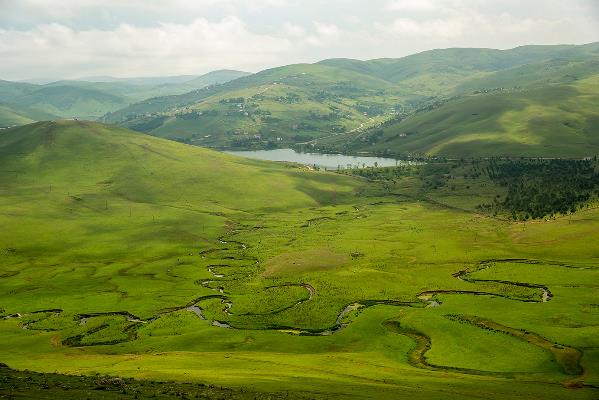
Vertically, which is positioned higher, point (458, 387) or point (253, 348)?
point (458, 387)

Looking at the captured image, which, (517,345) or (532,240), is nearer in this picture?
(517,345)

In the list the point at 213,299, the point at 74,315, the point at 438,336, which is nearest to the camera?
the point at 438,336

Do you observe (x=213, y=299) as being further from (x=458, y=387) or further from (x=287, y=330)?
(x=458, y=387)

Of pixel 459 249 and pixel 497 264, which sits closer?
pixel 497 264

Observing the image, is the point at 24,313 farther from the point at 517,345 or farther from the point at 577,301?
the point at 577,301

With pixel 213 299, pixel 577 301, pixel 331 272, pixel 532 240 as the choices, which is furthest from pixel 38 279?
pixel 532 240

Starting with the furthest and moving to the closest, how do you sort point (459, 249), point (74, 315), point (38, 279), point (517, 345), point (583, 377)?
point (459, 249)
point (38, 279)
point (74, 315)
point (517, 345)
point (583, 377)

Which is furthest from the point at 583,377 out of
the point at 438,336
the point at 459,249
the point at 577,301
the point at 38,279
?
the point at 38,279

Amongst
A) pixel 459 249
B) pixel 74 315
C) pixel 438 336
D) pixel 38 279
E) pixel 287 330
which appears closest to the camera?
pixel 438 336

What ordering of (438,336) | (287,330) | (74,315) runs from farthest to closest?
(74,315), (287,330), (438,336)
